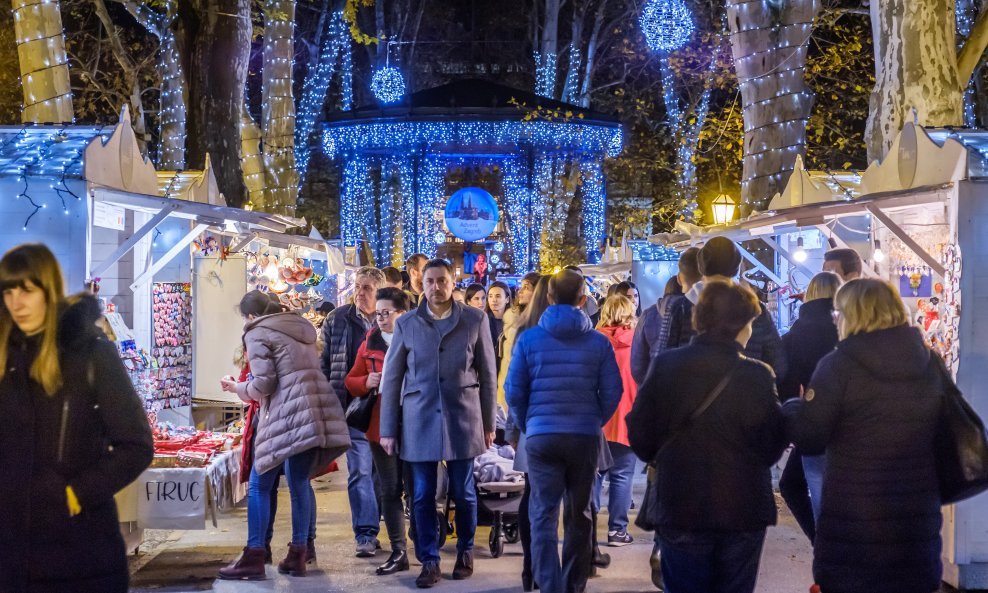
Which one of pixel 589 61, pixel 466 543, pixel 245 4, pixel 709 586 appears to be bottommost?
pixel 466 543

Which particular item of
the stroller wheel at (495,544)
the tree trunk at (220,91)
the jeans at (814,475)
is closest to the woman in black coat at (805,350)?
the jeans at (814,475)

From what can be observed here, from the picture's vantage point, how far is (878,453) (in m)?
4.18

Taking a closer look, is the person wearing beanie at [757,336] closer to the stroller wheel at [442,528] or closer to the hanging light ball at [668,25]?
the stroller wheel at [442,528]

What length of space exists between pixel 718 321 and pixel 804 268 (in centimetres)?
700

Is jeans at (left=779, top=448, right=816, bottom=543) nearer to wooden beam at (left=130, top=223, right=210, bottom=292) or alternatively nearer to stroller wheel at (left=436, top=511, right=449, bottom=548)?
stroller wheel at (left=436, top=511, right=449, bottom=548)

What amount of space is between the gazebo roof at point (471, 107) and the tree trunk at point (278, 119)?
1105cm

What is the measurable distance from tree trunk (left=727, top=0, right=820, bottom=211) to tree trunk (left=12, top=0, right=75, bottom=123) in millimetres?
7331

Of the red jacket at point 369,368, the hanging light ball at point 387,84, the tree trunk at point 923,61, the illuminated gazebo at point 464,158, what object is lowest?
the red jacket at point 369,368

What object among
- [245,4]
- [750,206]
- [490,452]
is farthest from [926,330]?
[245,4]

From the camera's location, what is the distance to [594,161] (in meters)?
33.0

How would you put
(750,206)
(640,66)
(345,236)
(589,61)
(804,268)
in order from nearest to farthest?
1. (804,268)
2. (750,206)
3. (345,236)
4. (589,61)
5. (640,66)

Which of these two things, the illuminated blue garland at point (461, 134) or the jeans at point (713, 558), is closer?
the jeans at point (713, 558)

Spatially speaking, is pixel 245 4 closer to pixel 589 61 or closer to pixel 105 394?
pixel 105 394

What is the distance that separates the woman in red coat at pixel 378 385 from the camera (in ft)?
24.5
